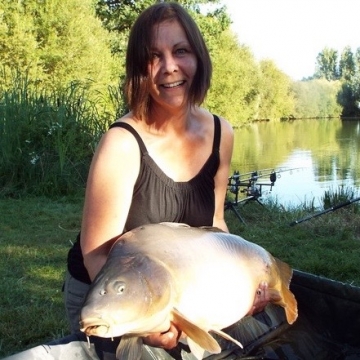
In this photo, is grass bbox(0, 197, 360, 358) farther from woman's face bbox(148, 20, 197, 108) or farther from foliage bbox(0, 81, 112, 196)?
woman's face bbox(148, 20, 197, 108)

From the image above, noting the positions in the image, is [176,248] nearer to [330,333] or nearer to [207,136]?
[207,136]

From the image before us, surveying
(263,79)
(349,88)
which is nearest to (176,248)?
(263,79)

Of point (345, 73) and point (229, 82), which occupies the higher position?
point (345, 73)

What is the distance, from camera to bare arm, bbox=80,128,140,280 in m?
1.54

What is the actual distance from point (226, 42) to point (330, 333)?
28438 millimetres

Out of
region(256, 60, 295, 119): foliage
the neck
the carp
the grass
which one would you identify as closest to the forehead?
the neck

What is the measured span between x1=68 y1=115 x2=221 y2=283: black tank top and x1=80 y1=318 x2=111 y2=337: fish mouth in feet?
2.09

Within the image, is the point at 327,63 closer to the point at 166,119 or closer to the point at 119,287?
the point at 166,119

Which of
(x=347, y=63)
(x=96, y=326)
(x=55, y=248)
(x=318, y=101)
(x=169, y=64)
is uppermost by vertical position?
(x=347, y=63)

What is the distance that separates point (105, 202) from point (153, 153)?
0.26 meters

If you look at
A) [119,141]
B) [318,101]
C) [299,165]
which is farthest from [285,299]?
[318,101]

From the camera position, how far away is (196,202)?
1793 mm

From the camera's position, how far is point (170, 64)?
1669 mm

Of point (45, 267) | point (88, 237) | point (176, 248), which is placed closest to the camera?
point (176, 248)
